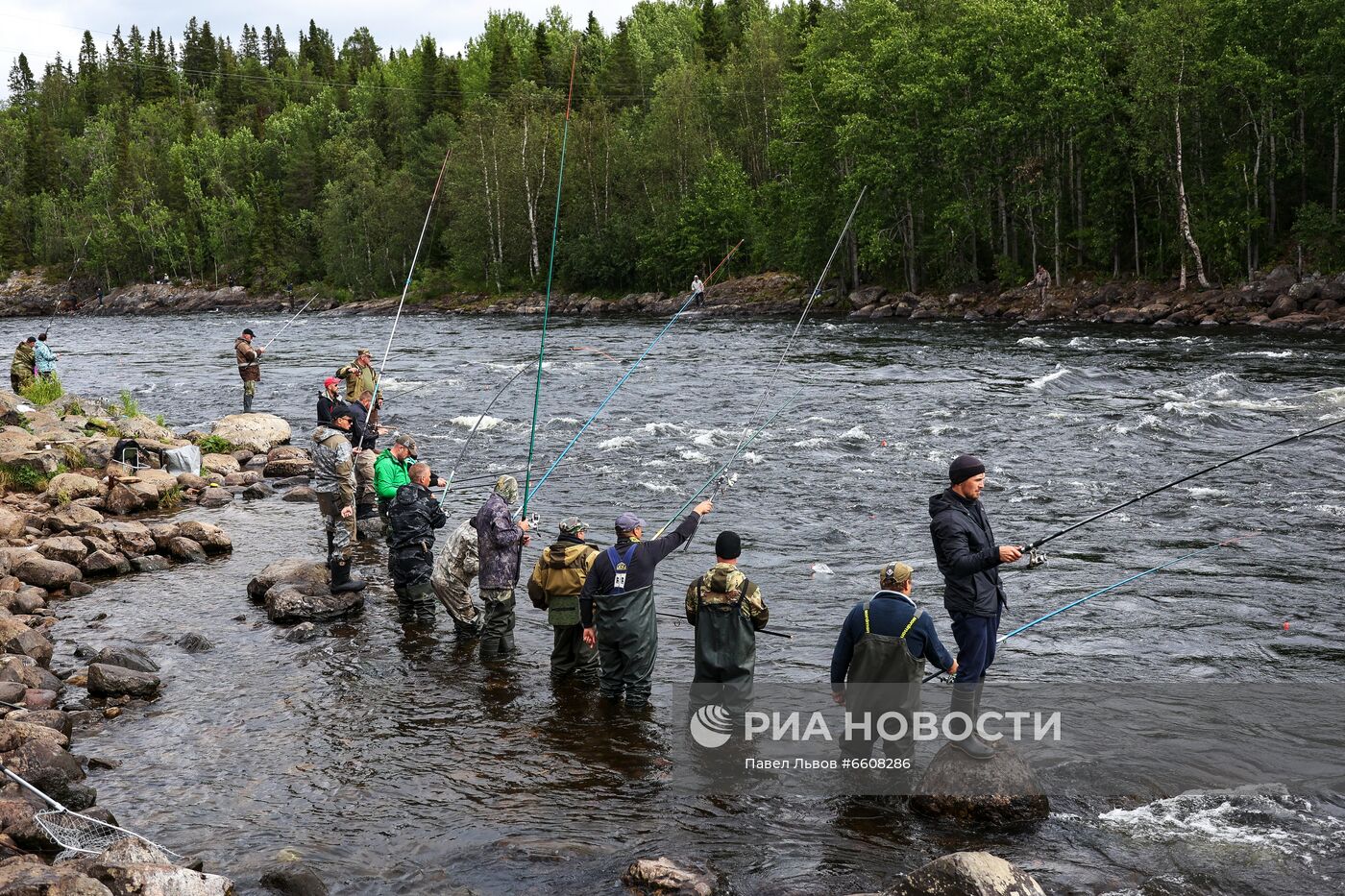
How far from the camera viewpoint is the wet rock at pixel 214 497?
1709cm

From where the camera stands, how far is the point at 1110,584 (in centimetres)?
1223

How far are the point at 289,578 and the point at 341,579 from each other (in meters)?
0.60

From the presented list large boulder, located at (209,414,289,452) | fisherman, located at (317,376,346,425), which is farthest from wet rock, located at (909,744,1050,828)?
large boulder, located at (209,414,289,452)

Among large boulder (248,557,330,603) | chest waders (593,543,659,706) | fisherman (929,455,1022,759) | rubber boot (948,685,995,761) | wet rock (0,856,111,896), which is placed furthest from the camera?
large boulder (248,557,330,603)

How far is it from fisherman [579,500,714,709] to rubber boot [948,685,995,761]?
7.05ft

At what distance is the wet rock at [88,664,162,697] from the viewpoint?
9.33 meters

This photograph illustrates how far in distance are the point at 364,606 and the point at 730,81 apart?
6174 cm

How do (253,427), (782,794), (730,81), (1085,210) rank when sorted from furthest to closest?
(730,81) → (1085,210) → (253,427) → (782,794)

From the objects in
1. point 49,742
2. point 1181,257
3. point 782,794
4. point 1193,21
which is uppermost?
point 1193,21

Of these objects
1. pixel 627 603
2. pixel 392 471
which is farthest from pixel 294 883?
pixel 392 471

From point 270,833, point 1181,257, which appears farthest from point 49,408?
point 1181,257

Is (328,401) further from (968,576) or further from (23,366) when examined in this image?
(23,366)

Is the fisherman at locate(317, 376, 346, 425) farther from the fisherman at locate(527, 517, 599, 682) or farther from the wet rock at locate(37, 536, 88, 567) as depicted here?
the fisherman at locate(527, 517, 599, 682)

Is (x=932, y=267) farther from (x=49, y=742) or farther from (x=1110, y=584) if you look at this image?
(x=49, y=742)
